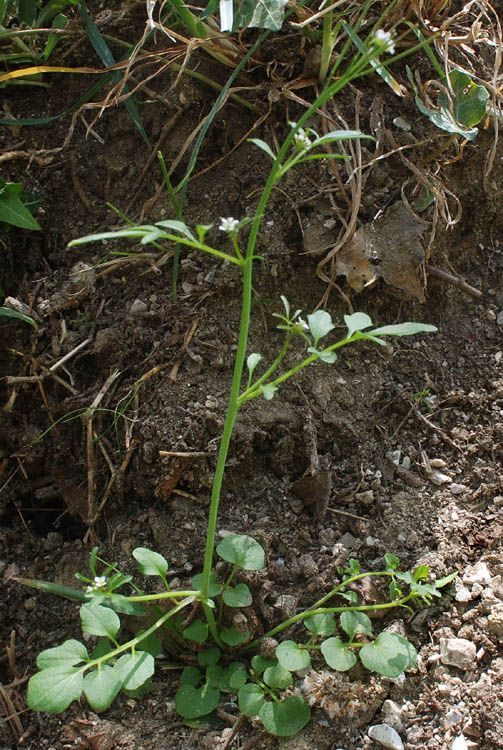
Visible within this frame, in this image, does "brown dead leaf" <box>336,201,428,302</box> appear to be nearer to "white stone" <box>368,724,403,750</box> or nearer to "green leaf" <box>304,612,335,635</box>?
"green leaf" <box>304,612,335,635</box>

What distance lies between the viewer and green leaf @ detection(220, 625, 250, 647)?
1338 mm

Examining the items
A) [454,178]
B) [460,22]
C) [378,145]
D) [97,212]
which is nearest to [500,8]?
[460,22]

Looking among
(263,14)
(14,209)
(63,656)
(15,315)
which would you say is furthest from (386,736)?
(263,14)

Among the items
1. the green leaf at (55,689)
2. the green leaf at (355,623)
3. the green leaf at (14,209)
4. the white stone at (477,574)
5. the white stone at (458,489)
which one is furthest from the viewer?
the green leaf at (14,209)

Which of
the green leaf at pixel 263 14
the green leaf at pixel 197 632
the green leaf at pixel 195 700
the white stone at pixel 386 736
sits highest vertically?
the green leaf at pixel 263 14

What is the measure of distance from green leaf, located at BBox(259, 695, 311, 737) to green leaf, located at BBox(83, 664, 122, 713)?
30cm

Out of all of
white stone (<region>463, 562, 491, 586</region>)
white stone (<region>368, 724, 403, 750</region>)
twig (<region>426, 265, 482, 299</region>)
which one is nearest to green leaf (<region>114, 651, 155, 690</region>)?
white stone (<region>368, 724, 403, 750</region>)

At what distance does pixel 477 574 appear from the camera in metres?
1.42

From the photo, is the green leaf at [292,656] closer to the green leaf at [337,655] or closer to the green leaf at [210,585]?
the green leaf at [337,655]

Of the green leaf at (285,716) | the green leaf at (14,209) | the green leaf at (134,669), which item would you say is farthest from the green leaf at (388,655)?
the green leaf at (14,209)

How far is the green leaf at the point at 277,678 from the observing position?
1.28 metres

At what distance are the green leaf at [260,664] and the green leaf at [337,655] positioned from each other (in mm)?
115

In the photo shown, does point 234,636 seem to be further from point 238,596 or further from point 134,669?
point 134,669

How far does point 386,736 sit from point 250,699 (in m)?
0.26
